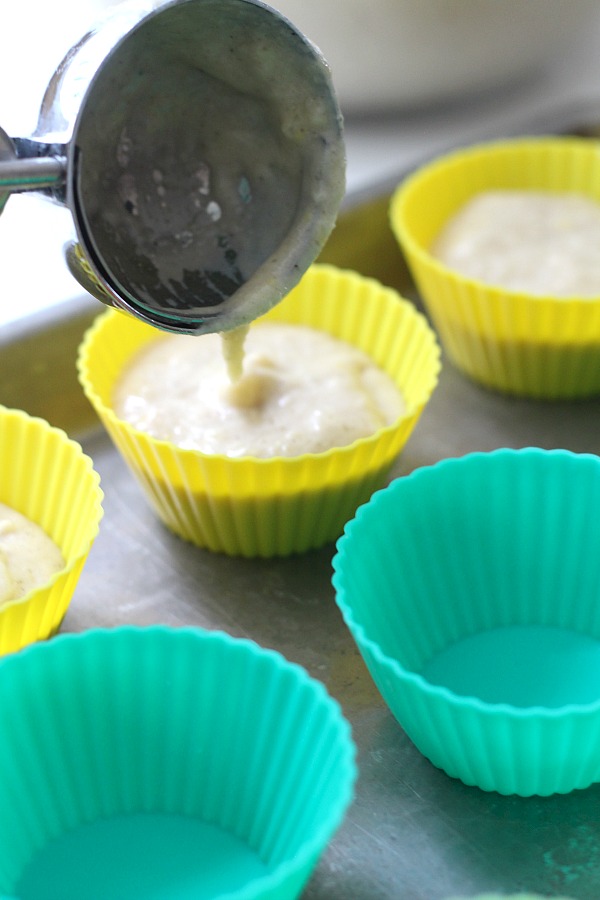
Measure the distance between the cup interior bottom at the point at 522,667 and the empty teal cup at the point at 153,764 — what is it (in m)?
0.21

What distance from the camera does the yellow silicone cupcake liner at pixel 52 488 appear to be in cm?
111

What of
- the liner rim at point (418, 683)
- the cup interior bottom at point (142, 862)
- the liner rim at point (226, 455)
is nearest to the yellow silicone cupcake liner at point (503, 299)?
the liner rim at point (226, 455)

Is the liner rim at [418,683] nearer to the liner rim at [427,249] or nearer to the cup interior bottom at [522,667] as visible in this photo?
the cup interior bottom at [522,667]

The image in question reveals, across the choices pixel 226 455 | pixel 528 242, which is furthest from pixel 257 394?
pixel 528 242

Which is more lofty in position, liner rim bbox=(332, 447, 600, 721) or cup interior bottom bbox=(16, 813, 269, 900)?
liner rim bbox=(332, 447, 600, 721)

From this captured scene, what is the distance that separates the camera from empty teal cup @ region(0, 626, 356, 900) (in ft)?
3.12

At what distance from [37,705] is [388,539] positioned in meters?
0.35

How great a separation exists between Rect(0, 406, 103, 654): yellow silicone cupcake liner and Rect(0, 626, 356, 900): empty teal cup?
0.12m

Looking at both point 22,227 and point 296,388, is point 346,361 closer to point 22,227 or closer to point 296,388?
point 296,388

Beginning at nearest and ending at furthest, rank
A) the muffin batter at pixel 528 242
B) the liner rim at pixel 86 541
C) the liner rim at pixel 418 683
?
the liner rim at pixel 418 683, the liner rim at pixel 86 541, the muffin batter at pixel 528 242

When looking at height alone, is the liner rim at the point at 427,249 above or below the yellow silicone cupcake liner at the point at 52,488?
below

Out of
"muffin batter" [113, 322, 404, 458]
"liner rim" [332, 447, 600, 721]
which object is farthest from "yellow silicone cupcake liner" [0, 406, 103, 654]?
"liner rim" [332, 447, 600, 721]

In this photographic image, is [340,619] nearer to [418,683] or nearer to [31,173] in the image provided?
[418,683]

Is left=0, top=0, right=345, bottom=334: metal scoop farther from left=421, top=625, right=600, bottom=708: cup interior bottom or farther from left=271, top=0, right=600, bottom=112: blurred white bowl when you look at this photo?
left=271, top=0, right=600, bottom=112: blurred white bowl
